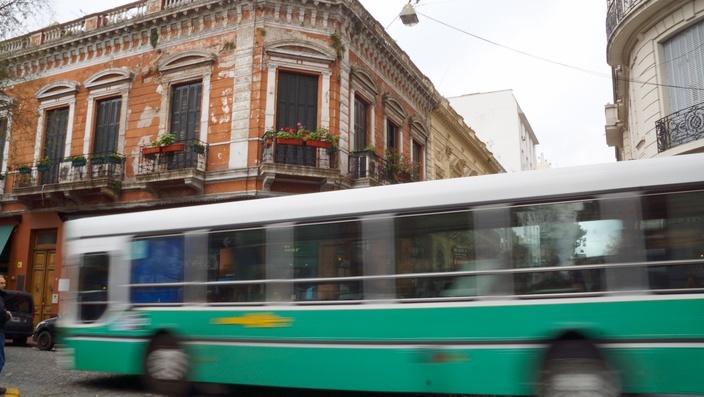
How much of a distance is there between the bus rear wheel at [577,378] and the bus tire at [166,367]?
15.1 ft

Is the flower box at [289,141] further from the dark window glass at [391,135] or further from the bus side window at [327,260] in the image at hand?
the bus side window at [327,260]

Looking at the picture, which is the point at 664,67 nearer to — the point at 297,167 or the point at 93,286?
the point at 297,167

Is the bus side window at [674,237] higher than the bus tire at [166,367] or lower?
higher

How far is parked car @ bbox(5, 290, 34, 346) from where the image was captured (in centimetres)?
1588

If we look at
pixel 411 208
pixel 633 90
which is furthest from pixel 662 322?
pixel 633 90

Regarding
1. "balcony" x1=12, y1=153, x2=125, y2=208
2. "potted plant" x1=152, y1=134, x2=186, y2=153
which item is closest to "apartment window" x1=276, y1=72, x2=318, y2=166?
"potted plant" x1=152, y1=134, x2=186, y2=153

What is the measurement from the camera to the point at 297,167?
1630 cm

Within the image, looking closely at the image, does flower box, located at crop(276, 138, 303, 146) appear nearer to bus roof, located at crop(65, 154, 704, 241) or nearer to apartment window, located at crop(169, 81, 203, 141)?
apartment window, located at crop(169, 81, 203, 141)

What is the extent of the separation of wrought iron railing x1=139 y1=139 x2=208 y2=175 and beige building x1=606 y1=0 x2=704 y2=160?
12.2 metres

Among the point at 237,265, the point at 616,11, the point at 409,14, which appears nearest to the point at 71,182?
the point at 409,14

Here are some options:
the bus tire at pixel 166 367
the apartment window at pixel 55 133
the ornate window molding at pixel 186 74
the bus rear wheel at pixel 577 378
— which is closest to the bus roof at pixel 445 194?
the bus tire at pixel 166 367

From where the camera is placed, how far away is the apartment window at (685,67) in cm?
1341

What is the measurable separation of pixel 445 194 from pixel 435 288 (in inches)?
42.1

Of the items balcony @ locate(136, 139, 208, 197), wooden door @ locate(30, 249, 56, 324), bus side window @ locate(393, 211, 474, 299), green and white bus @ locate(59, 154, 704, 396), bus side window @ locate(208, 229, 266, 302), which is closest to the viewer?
green and white bus @ locate(59, 154, 704, 396)
